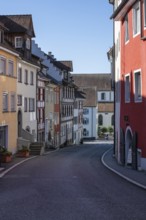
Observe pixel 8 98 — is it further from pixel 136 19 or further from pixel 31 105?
pixel 136 19

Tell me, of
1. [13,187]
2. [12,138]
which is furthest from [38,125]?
[13,187]

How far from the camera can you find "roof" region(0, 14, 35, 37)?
127 feet

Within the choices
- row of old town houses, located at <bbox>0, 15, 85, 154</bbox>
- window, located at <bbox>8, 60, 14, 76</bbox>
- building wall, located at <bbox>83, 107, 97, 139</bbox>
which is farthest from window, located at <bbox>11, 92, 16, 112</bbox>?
building wall, located at <bbox>83, 107, 97, 139</bbox>

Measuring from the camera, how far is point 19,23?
40281mm

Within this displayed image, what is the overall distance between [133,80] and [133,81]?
6 cm

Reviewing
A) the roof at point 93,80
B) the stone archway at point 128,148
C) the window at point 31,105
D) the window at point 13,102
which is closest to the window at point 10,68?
the window at point 13,102

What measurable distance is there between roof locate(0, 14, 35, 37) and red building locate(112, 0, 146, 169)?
49.7 feet

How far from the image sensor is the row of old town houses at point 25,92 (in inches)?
1313

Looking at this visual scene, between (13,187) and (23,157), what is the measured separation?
1875 centimetres

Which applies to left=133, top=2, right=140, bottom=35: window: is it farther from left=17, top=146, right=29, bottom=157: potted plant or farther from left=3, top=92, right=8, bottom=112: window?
left=17, top=146, right=29, bottom=157: potted plant

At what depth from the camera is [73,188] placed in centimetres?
1588

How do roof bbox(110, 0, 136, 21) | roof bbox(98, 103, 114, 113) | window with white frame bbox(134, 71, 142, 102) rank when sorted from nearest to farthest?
roof bbox(110, 0, 136, 21) < window with white frame bbox(134, 71, 142, 102) < roof bbox(98, 103, 114, 113)

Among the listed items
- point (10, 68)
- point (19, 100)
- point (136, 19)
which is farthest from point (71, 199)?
point (19, 100)

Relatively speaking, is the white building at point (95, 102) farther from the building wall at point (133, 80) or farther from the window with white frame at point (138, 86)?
the window with white frame at point (138, 86)
